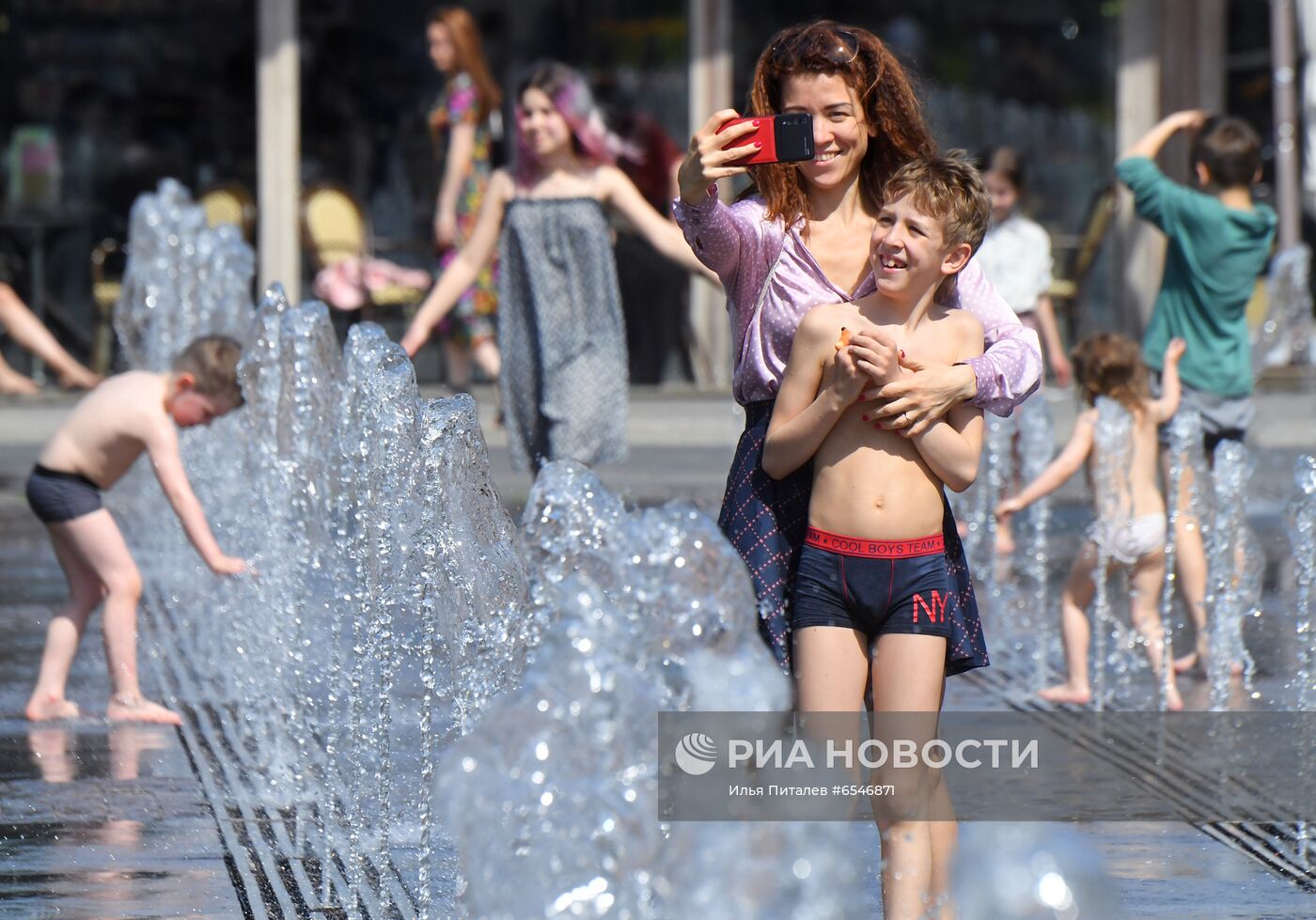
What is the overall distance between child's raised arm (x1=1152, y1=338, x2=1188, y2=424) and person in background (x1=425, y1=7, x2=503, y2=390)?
162 inches

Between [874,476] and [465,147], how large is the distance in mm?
7010

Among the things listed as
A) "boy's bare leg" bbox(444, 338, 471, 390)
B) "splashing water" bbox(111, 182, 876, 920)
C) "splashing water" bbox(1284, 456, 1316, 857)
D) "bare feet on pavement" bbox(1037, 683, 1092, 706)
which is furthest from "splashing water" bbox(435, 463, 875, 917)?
"boy's bare leg" bbox(444, 338, 471, 390)

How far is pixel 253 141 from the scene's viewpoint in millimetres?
13094

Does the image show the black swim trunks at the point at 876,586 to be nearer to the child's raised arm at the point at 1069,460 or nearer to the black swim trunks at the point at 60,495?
the child's raised arm at the point at 1069,460

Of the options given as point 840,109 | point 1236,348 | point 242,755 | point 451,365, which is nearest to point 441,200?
point 451,365

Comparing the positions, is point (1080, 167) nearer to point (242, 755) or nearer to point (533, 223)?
point (533, 223)

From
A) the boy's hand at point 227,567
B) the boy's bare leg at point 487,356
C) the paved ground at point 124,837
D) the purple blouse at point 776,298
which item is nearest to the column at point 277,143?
the boy's bare leg at point 487,356

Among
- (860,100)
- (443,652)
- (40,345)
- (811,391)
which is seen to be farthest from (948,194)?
(40,345)

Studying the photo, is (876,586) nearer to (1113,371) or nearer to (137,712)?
(137,712)

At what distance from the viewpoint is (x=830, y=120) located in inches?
149

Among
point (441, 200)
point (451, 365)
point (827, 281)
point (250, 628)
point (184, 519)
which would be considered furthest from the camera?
point (451, 365)

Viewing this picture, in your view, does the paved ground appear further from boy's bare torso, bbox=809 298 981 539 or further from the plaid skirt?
boy's bare torso, bbox=809 298 981 539

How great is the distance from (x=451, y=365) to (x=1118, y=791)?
695cm

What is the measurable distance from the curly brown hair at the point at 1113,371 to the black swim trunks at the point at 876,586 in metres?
→ 2.82
